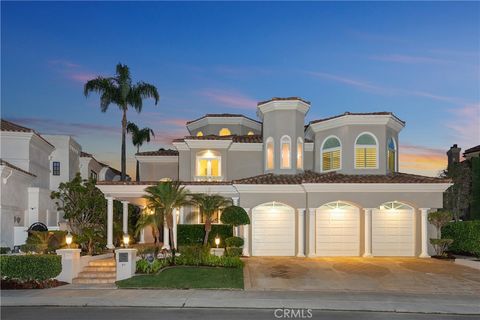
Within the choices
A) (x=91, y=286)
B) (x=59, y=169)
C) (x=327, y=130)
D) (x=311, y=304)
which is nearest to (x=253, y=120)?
(x=327, y=130)

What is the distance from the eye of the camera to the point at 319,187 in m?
27.6

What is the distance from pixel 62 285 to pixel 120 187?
969cm

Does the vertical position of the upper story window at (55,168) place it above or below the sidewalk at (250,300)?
above

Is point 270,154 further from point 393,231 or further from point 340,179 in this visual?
point 393,231

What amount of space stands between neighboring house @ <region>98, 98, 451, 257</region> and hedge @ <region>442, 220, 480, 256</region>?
1703 millimetres

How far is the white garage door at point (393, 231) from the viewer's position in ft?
92.0

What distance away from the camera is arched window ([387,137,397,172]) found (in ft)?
99.8

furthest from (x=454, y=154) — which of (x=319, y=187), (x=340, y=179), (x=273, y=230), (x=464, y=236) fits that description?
(x=273, y=230)

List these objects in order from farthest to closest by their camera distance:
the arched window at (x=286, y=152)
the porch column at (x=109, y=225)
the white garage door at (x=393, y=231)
Answer: the arched window at (x=286, y=152)
the porch column at (x=109, y=225)
the white garage door at (x=393, y=231)

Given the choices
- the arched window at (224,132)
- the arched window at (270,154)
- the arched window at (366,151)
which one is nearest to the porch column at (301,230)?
the arched window at (270,154)

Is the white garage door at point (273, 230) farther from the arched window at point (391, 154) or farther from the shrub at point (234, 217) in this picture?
the arched window at point (391, 154)

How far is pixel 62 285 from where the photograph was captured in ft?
65.3

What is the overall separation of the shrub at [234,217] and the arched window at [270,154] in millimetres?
5821

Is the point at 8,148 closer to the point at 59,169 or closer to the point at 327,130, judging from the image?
the point at 59,169
